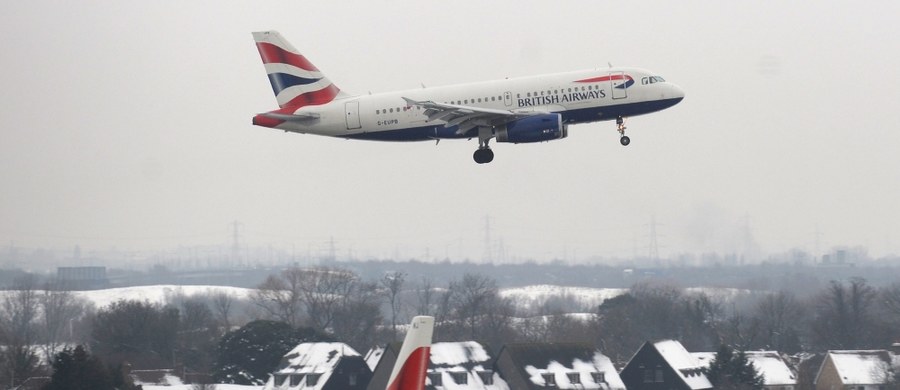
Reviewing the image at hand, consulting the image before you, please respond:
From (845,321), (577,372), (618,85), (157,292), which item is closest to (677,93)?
(618,85)

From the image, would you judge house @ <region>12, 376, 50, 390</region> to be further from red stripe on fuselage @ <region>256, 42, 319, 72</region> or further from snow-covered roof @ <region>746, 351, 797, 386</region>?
snow-covered roof @ <region>746, 351, 797, 386</region>

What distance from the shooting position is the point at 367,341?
119812 millimetres

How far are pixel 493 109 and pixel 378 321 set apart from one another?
62.3 m

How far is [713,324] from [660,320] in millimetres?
5542

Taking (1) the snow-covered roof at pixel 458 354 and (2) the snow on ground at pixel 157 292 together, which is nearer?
(1) the snow-covered roof at pixel 458 354

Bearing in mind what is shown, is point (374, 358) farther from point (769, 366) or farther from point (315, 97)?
point (315, 97)

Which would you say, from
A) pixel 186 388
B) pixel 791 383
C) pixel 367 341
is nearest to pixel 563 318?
pixel 367 341

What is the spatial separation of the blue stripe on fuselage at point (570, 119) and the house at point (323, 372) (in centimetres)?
2601

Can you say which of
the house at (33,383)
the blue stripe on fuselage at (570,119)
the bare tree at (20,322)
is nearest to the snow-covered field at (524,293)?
the bare tree at (20,322)

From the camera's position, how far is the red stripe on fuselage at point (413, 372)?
33469 millimetres

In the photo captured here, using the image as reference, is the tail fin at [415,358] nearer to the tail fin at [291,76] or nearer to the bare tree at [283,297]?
the tail fin at [291,76]

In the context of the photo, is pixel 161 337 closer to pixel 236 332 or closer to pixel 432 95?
pixel 236 332

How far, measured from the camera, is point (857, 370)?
93.6 metres

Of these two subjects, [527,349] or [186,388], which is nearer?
[186,388]
